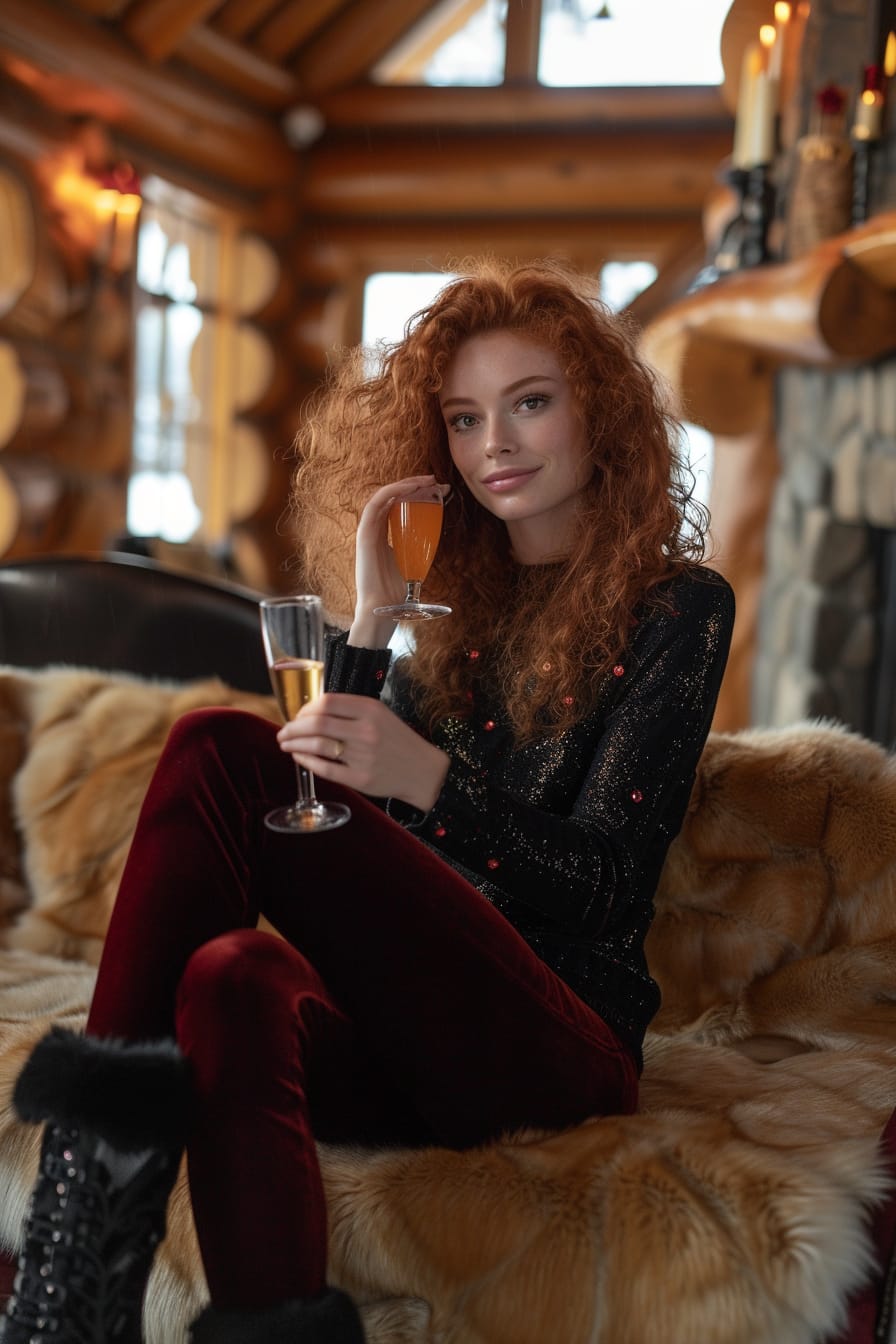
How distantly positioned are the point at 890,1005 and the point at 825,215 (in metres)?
2.52

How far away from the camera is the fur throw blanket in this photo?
122 cm

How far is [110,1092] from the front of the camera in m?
1.15

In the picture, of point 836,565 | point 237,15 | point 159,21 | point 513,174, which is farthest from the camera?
point 513,174

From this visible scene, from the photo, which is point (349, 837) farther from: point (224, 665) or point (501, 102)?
point (501, 102)

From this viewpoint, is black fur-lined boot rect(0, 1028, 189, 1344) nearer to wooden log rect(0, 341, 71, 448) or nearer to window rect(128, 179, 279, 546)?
wooden log rect(0, 341, 71, 448)

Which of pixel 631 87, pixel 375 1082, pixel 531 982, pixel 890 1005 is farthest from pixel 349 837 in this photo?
pixel 631 87

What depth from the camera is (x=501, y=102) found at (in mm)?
7629

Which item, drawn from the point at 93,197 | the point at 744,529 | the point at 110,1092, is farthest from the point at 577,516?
the point at 93,197

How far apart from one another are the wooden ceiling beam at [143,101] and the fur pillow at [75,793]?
4567mm

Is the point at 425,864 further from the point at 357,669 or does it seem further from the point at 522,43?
the point at 522,43

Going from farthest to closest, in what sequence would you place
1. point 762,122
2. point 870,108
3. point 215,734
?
point 762,122 → point 870,108 → point 215,734

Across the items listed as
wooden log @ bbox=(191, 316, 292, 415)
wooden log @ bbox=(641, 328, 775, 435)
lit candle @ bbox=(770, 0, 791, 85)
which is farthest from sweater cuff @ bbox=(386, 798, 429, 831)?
wooden log @ bbox=(191, 316, 292, 415)

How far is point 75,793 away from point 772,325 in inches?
88.6

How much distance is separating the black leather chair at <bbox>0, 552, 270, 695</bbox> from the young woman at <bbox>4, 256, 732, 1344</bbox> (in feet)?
2.05
